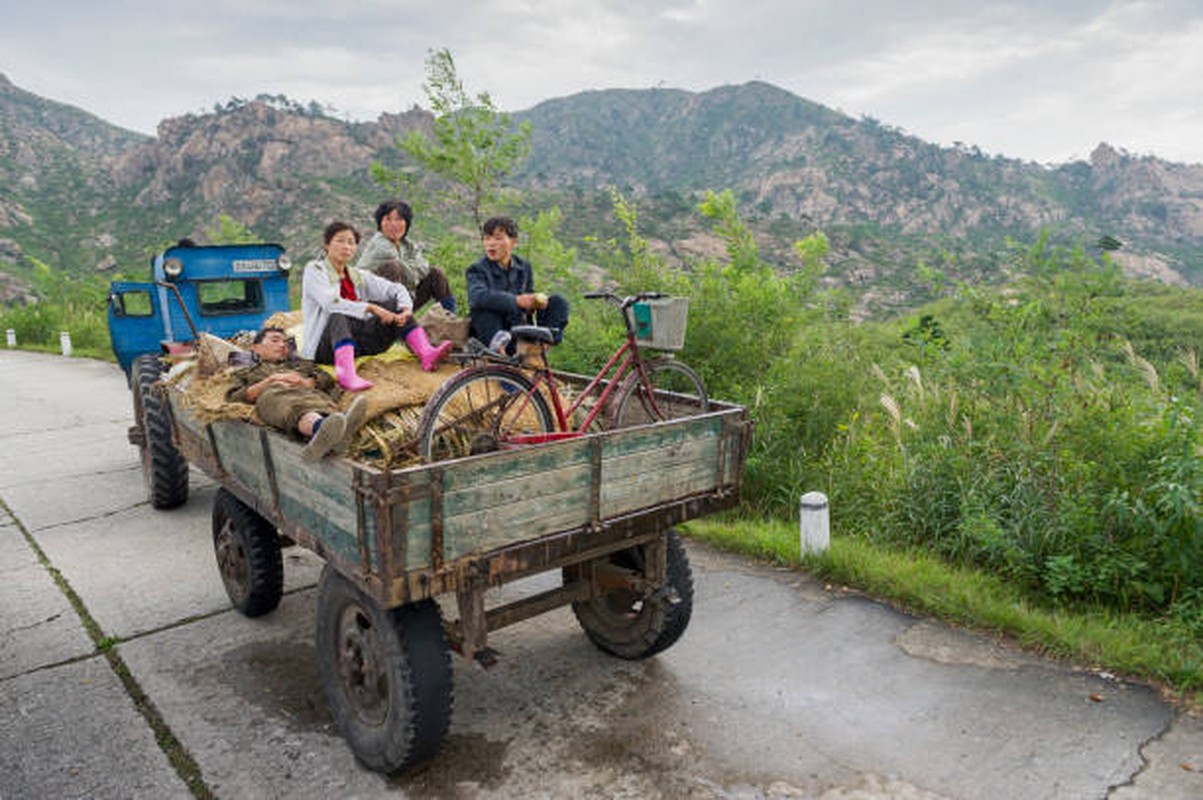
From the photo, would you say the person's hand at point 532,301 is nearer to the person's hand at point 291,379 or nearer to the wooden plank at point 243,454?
the person's hand at point 291,379

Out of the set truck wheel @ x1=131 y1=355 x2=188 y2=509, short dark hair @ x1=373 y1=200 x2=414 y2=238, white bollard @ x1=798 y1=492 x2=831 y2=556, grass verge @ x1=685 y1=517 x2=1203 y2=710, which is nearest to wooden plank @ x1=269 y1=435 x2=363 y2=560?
short dark hair @ x1=373 y1=200 x2=414 y2=238

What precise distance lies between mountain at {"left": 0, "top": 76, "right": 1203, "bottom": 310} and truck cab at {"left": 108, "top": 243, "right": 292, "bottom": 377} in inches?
1019

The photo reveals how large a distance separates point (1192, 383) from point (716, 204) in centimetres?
408

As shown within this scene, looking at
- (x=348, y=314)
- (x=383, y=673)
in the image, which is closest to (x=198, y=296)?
(x=348, y=314)

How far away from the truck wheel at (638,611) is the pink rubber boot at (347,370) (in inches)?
55.5

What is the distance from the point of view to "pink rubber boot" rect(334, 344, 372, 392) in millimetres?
3883

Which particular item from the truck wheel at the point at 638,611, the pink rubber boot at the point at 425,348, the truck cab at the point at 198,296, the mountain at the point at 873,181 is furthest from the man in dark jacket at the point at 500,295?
the mountain at the point at 873,181

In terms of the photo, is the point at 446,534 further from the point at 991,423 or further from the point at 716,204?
the point at 716,204

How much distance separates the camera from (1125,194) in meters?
102

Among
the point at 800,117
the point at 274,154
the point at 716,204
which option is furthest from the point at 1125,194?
the point at 716,204

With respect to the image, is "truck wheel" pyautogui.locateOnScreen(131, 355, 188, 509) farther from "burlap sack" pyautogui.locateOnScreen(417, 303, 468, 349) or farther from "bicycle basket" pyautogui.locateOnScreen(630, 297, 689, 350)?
"bicycle basket" pyautogui.locateOnScreen(630, 297, 689, 350)

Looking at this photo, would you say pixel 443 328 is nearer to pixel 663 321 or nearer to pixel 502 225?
pixel 502 225

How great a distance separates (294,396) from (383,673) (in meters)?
1.31

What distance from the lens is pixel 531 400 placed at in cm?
372
